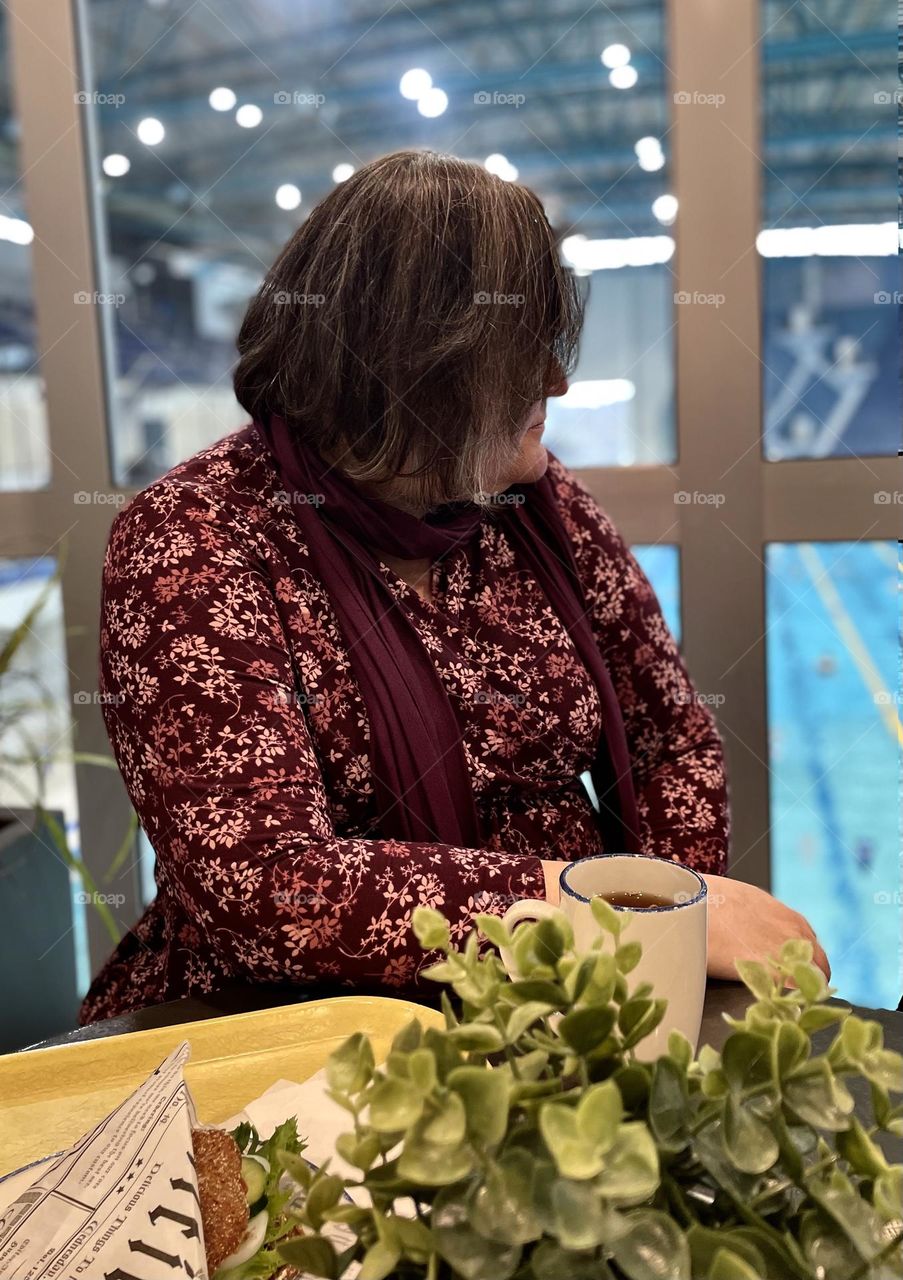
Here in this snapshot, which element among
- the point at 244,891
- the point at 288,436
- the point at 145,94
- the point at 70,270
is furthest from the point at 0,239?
the point at 244,891

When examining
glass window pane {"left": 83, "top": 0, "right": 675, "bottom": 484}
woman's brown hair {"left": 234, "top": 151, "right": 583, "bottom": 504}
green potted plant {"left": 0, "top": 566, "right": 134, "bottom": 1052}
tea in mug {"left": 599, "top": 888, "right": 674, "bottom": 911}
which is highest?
glass window pane {"left": 83, "top": 0, "right": 675, "bottom": 484}

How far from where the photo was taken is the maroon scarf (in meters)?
1.19

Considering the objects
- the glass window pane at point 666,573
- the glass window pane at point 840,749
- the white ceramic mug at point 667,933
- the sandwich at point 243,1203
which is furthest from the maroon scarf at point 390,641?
the glass window pane at point 840,749

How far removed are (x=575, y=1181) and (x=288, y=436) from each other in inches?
42.8

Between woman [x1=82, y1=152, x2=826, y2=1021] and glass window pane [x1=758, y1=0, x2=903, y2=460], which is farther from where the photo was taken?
glass window pane [x1=758, y1=0, x2=903, y2=460]

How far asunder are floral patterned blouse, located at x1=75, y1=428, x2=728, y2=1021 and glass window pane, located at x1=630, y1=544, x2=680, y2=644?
45 cm

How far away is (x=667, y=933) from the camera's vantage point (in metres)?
0.68

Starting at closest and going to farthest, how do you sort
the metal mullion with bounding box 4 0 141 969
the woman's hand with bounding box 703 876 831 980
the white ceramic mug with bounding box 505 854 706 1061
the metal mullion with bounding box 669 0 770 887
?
the white ceramic mug with bounding box 505 854 706 1061 < the woman's hand with bounding box 703 876 831 980 < the metal mullion with bounding box 669 0 770 887 < the metal mullion with bounding box 4 0 141 969

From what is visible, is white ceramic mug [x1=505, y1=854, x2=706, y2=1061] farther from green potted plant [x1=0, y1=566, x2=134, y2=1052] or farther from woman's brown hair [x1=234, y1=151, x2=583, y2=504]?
green potted plant [x1=0, y1=566, x2=134, y2=1052]

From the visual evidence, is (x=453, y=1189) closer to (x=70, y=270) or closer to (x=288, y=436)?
(x=288, y=436)

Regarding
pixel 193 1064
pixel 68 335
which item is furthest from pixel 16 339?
pixel 193 1064

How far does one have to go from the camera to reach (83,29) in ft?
6.45

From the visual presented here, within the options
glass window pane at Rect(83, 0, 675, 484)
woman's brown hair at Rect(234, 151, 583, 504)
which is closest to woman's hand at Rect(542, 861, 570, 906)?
woman's brown hair at Rect(234, 151, 583, 504)

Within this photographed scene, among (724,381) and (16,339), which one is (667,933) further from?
(16,339)
